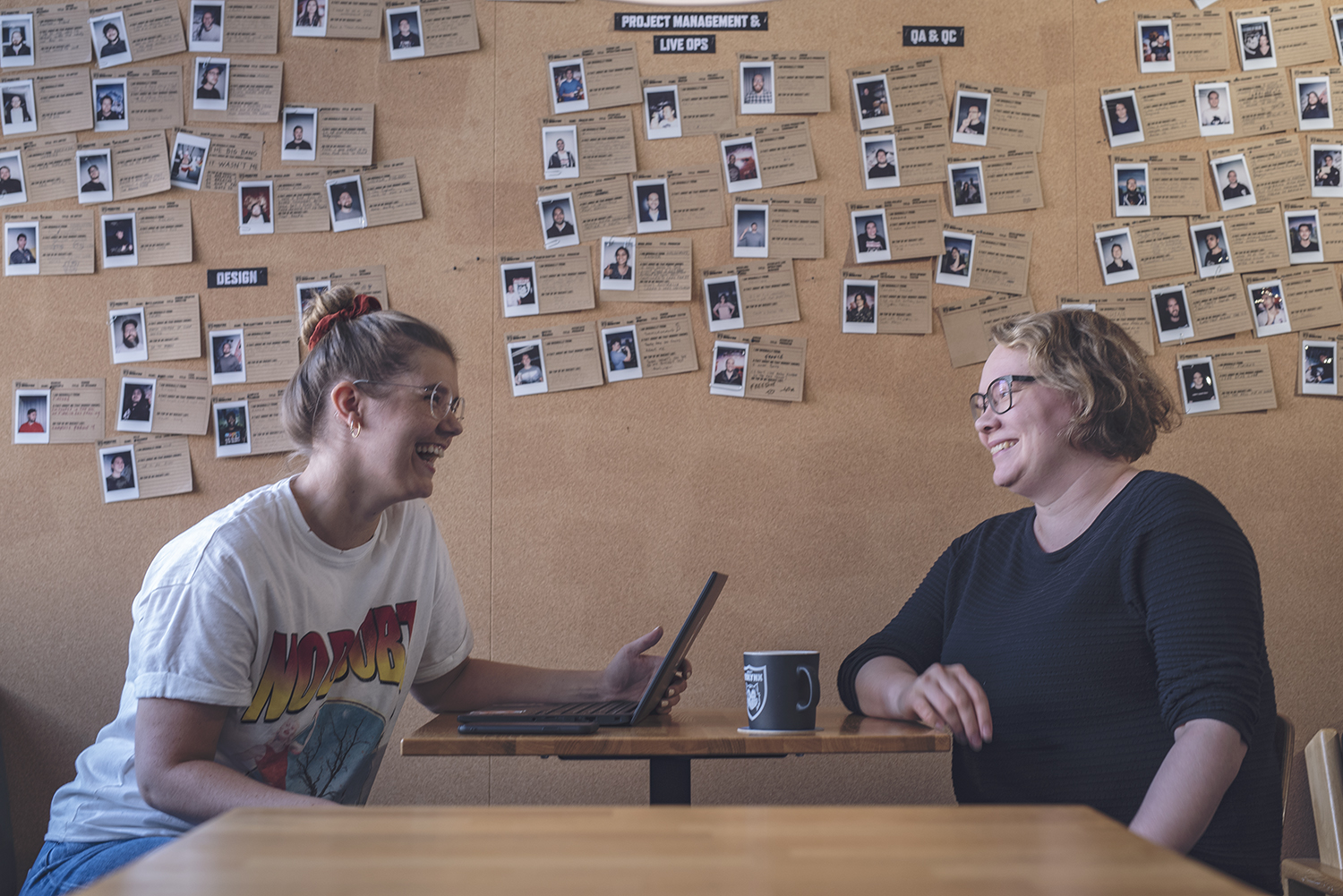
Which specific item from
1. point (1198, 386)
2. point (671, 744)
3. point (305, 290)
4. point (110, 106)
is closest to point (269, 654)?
point (671, 744)

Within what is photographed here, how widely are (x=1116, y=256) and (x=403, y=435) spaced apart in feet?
5.13

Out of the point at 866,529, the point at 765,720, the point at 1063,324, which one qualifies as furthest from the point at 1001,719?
the point at 866,529

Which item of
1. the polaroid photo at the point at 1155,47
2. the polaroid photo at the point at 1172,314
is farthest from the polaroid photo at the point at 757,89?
the polaroid photo at the point at 1172,314

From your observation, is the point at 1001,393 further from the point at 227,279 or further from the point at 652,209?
the point at 227,279

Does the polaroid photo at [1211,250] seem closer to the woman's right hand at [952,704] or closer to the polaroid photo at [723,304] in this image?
the polaroid photo at [723,304]

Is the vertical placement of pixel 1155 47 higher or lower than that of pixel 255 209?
higher

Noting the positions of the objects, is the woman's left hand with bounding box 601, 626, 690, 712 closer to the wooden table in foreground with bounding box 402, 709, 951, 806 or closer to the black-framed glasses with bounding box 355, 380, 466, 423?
the wooden table in foreground with bounding box 402, 709, 951, 806

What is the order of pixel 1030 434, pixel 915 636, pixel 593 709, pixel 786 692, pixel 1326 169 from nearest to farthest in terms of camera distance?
pixel 786 692 < pixel 593 709 < pixel 1030 434 < pixel 915 636 < pixel 1326 169

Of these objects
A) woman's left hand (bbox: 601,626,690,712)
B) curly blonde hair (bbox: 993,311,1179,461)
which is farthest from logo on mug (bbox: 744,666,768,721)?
curly blonde hair (bbox: 993,311,1179,461)

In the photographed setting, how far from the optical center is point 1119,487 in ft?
4.82

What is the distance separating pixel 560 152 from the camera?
2.22 m

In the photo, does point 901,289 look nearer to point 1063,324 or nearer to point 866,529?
point 866,529

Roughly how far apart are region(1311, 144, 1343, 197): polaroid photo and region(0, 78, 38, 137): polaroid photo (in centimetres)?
274

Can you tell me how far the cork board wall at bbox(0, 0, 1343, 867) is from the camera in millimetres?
2127
